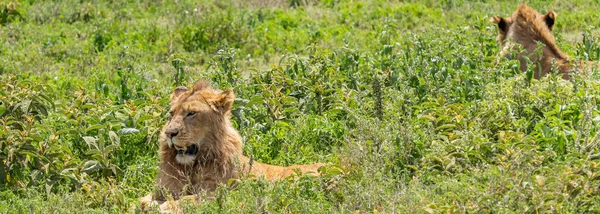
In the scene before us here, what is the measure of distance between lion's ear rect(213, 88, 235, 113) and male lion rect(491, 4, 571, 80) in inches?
157

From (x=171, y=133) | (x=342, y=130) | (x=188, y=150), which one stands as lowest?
(x=342, y=130)

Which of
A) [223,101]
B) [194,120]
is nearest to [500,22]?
[223,101]

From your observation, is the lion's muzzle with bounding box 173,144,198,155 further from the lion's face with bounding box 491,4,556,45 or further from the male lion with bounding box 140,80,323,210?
the lion's face with bounding box 491,4,556,45

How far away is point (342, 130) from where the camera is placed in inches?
406

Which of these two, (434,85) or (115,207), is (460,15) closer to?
(434,85)

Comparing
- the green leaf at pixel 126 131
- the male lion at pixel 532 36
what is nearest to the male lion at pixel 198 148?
the green leaf at pixel 126 131

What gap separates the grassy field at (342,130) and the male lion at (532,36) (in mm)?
252

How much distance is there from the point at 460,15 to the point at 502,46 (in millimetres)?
4856

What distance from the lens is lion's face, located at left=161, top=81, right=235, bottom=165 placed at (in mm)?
8633

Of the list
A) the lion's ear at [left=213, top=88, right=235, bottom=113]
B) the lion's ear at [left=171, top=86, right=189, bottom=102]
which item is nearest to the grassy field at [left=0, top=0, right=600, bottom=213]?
the lion's ear at [left=171, top=86, right=189, bottom=102]

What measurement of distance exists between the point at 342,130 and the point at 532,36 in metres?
3.09

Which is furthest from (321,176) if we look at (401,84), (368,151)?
(401,84)

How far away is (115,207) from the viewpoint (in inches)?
326

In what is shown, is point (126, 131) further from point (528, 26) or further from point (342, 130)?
point (528, 26)
